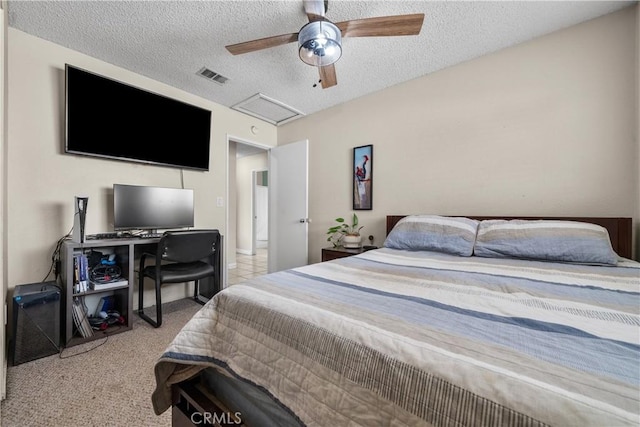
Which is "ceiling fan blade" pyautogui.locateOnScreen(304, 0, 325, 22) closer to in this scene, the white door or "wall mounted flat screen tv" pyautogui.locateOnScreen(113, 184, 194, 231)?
the white door

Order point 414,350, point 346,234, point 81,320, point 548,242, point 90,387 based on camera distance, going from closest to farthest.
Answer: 1. point 414,350
2. point 90,387
3. point 548,242
4. point 81,320
5. point 346,234

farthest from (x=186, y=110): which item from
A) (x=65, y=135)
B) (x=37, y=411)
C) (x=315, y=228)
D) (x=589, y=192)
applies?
(x=589, y=192)

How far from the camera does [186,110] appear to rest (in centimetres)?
283

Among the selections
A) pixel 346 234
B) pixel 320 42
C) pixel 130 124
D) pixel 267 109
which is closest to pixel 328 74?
pixel 320 42

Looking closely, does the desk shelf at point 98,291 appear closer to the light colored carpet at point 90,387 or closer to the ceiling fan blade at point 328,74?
the light colored carpet at point 90,387

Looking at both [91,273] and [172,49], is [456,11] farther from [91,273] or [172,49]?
[91,273]

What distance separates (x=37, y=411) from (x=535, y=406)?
2087mm

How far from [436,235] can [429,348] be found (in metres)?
1.57

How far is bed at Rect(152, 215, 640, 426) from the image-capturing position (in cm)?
45

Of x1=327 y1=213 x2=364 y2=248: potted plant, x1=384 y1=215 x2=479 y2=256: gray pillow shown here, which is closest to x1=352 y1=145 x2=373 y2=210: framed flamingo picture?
x1=327 y1=213 x2=364 y2=248: potted plant

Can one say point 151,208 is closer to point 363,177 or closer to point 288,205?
point 288,205

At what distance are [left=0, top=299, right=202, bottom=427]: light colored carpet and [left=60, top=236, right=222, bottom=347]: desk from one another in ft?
0.43

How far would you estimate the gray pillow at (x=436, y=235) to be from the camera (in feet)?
6.14

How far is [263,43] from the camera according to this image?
176cm
